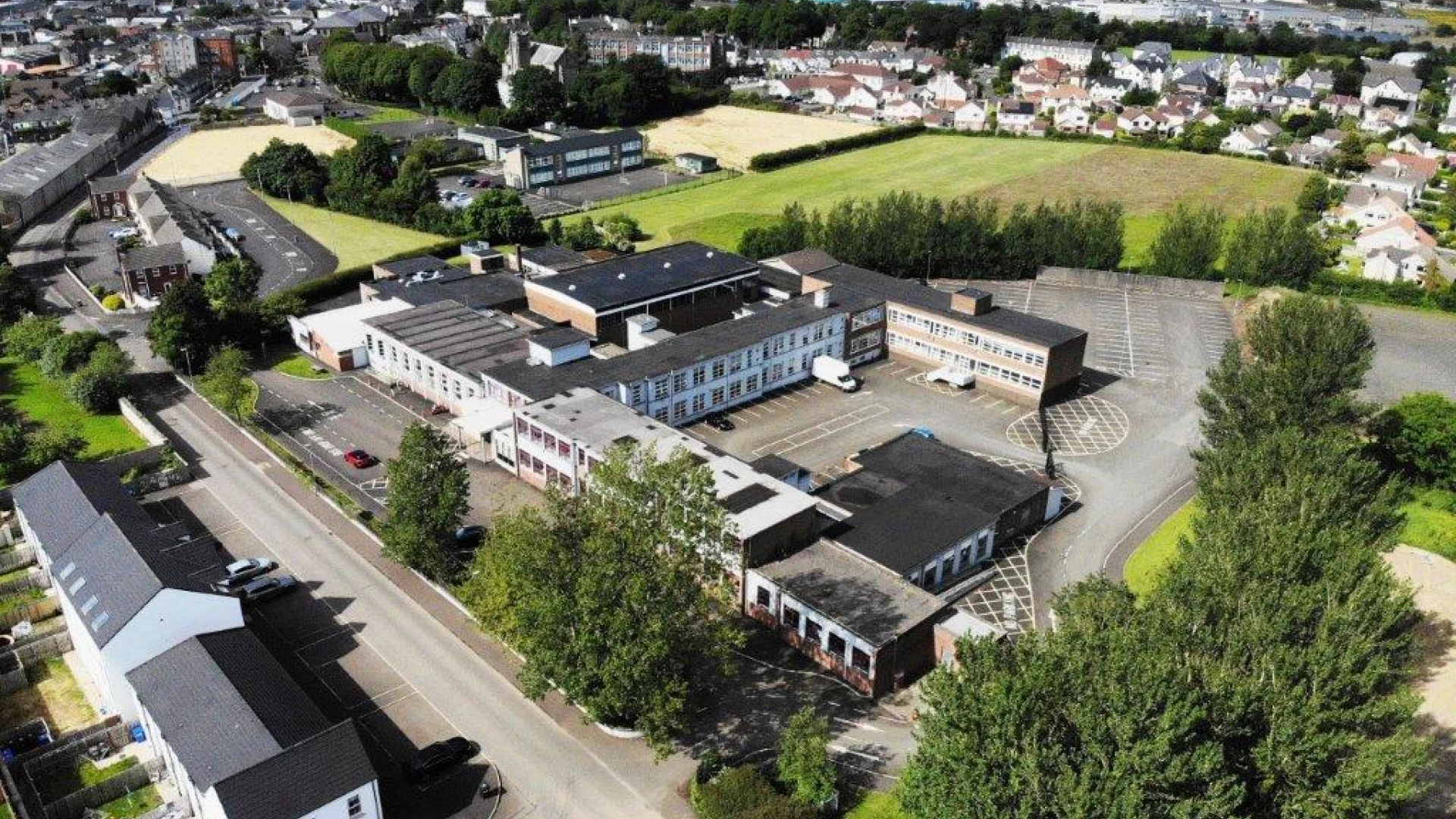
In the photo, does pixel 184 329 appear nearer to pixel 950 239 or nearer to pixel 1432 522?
pixel 950 239

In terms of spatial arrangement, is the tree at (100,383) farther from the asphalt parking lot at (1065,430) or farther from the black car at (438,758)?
the black car at (438,758)

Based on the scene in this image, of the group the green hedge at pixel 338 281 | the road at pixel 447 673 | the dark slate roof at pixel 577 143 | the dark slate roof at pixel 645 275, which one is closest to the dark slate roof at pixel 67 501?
the road at pixel 447 673

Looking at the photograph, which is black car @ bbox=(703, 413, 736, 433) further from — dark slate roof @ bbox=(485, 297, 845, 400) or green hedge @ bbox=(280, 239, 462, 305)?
green hedge @ bbox=(280, 239, 462, 305)

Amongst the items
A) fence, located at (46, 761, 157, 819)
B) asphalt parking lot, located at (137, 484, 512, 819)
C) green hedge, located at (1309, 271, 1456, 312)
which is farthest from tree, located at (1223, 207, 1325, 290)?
fence, located at (46, 761, 157, 819)

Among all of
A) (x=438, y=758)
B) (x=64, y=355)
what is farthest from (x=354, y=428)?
(x=438, y=758)

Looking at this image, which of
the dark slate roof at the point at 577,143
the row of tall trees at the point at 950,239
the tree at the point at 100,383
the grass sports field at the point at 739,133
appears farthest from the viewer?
the grass sports field at the point at 739,133

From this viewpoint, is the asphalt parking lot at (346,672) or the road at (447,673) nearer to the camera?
the asphalt parking lot at (346,672)

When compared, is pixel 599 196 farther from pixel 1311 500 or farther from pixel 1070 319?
pixel 1311 500

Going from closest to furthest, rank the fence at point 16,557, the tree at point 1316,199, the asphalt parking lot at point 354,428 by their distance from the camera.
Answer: the fence at point 16,557
the asphalt parking lot at point 354,428
the tree at point 1316,199
